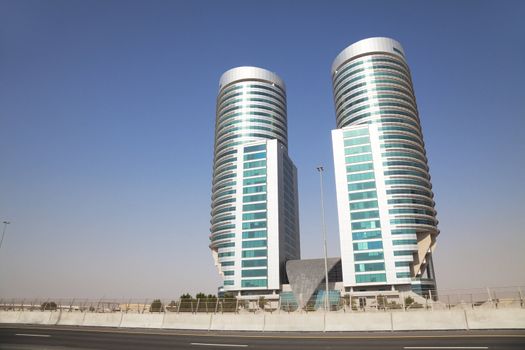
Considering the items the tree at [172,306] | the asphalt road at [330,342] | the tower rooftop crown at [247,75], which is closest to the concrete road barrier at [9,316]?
the tree at [172,306]

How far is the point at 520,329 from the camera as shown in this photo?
68.9 ft

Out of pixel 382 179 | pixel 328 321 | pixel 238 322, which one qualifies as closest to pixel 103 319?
pixel 238 322

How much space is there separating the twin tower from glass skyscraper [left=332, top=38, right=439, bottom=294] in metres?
0.29

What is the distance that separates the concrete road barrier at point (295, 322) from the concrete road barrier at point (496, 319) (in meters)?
10.6

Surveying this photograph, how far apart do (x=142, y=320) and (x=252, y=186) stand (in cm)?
8348

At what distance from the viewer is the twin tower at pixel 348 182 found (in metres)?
92.2

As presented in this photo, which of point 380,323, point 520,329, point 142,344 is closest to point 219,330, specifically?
point 142,344

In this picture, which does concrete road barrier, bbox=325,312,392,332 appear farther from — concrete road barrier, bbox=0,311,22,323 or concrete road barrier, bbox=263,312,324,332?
concrete road barrier, bbox=0,311,22,323

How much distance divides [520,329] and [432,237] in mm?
84180

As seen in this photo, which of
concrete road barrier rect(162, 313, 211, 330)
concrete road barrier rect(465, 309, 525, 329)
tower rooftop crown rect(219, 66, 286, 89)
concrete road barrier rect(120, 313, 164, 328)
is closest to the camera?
concrete road barrier rect(465, 309, 525, 329)

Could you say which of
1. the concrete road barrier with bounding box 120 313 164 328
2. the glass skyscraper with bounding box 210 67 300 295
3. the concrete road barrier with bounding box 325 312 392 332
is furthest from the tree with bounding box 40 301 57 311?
the glass skyscraper with bounding box 210 67 300 295

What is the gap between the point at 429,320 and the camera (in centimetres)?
2306

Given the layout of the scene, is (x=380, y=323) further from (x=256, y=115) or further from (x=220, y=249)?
(x=256, y=115)

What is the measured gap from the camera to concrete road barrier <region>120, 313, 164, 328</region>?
99.9 ft
